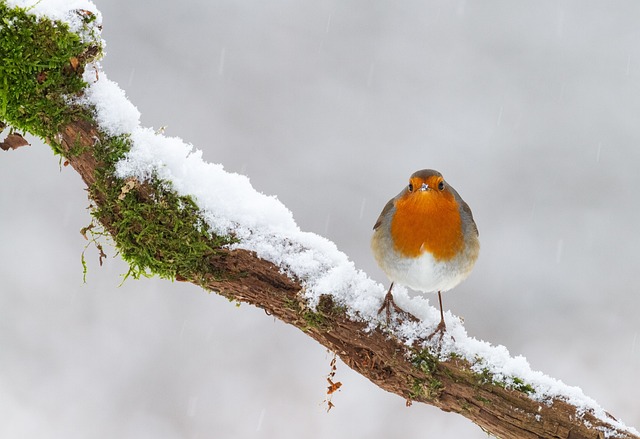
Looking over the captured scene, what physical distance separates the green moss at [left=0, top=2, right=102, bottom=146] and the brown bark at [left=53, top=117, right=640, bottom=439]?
10 centimetres

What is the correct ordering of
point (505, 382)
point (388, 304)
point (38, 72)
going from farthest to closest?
point (388, 304) → point (505, 382) → point (38, 72)

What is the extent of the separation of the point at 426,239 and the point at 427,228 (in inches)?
2.2

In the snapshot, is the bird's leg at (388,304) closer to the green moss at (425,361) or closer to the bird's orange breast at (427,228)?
the green moss at (425,361)

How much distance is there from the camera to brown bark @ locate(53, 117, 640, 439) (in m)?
2.57

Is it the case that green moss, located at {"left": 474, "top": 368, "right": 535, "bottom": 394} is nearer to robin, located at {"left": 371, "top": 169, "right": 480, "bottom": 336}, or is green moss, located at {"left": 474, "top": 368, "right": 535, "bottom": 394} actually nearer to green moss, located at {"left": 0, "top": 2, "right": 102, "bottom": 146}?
robin, located at {"left": 371, "top": 169, "right": 480, "bottom": 336}

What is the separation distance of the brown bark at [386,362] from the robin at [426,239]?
19.7 inches

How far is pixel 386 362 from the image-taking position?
2686 mm

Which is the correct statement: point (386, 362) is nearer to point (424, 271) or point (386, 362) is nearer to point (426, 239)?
point (424, 271)

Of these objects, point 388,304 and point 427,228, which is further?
point 427,228

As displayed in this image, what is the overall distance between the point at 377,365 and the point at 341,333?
225 mm

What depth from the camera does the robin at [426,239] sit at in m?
3.05

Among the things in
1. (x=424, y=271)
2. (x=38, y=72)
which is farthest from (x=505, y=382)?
(x=38, y=72)

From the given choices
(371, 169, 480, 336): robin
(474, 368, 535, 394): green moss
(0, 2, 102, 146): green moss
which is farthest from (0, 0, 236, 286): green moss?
(474, 368, 535, 394): green moss

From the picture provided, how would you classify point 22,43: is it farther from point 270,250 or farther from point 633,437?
point 633,437
